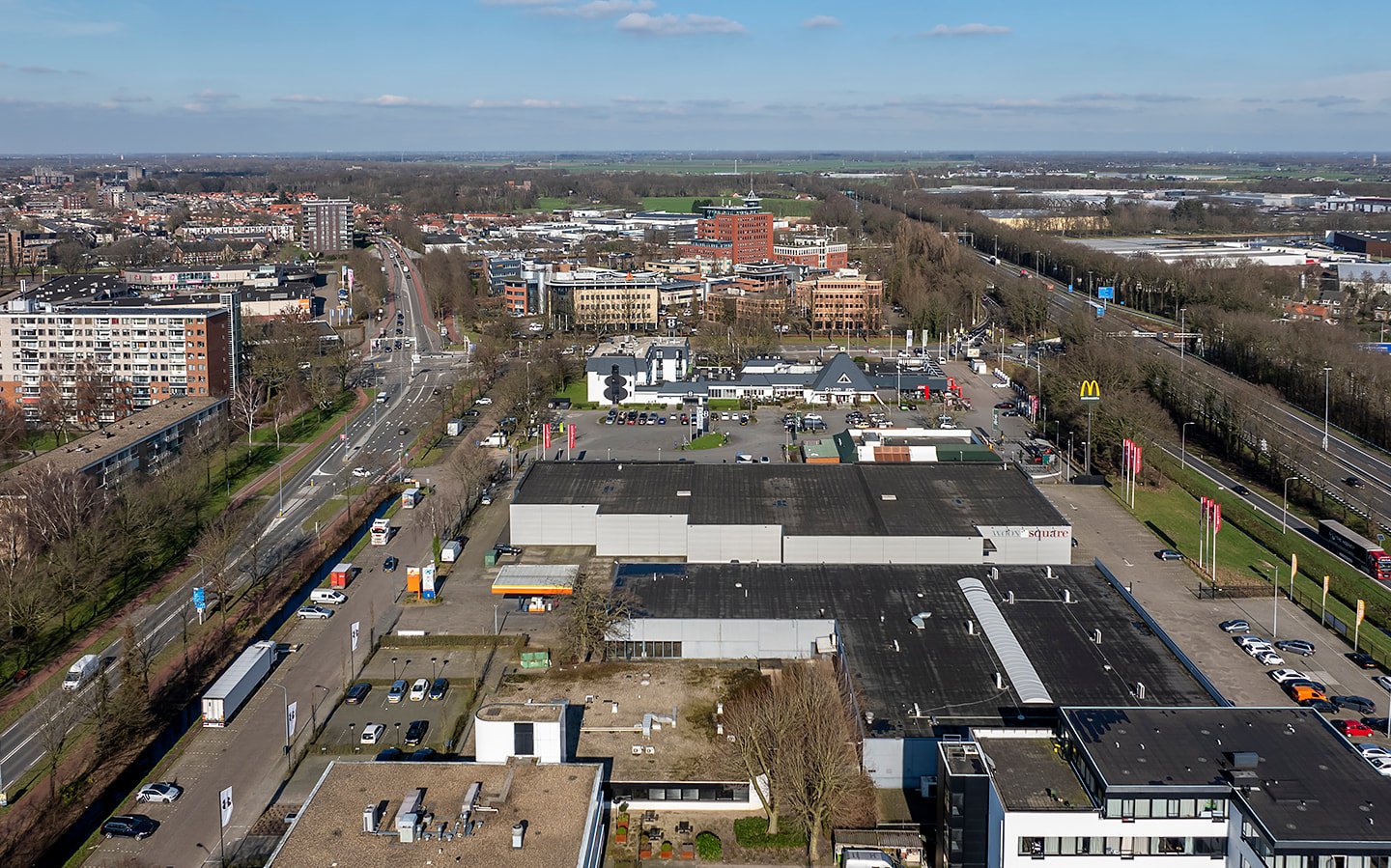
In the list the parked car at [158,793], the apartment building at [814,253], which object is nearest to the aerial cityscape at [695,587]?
the parked car at [158,793]

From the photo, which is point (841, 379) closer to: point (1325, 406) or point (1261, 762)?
point (1325, 406)

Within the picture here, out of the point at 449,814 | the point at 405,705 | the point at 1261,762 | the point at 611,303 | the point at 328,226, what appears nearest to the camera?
the point at 449,814

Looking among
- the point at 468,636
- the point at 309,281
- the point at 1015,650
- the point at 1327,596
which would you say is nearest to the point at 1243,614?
the point at 1327,596

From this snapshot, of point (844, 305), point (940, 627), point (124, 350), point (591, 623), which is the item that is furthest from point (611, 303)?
point (940, 627)

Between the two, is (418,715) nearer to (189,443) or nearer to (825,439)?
(189,443)

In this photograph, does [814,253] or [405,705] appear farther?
[814,253]

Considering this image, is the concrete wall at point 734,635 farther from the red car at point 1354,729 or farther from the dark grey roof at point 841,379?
the dark grey roof at point 841,379
